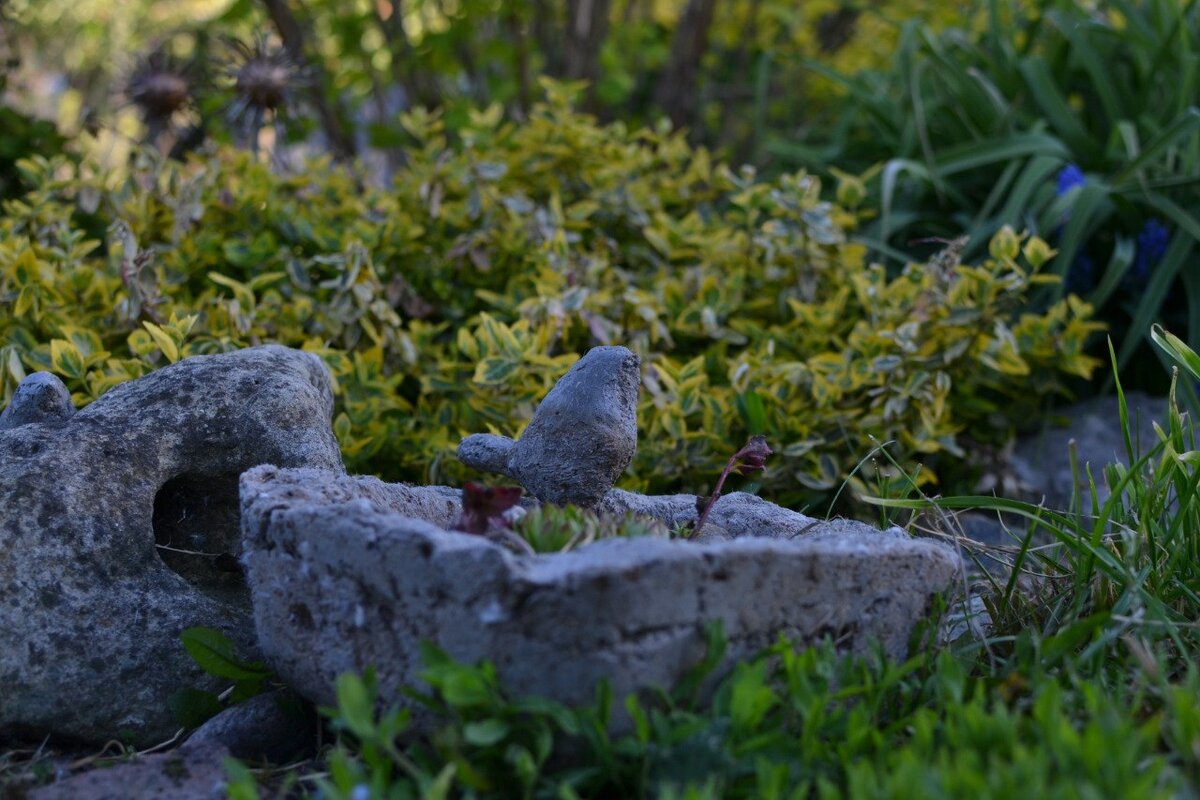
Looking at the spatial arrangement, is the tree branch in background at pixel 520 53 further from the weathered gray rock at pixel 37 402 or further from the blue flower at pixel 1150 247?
the weathered gray rock at pixel 37 402

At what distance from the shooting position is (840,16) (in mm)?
6527

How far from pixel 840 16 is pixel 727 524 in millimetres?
5133

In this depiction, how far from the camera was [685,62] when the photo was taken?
5.65m

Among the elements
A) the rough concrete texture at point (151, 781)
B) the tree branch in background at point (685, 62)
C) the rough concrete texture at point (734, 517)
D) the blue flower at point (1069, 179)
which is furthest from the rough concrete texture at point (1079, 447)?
the tree branch in background at point (685, 62)

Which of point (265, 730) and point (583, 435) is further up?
point (583, 435)

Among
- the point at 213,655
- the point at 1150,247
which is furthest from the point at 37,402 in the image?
the point at 1150,247

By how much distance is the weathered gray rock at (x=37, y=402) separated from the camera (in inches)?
84.7

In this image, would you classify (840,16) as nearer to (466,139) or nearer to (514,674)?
(466,139)

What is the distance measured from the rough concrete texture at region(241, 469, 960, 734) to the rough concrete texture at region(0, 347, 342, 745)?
0.29 meters

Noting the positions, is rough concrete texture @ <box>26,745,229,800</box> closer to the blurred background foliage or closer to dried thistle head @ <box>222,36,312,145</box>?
the blurred background foliage

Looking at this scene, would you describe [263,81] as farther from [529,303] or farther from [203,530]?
[203,530]

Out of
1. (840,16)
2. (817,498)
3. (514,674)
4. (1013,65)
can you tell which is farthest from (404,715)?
(840,16)

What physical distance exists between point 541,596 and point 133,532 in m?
0.96

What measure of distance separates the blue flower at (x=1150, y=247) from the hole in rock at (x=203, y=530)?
3.09 meters
